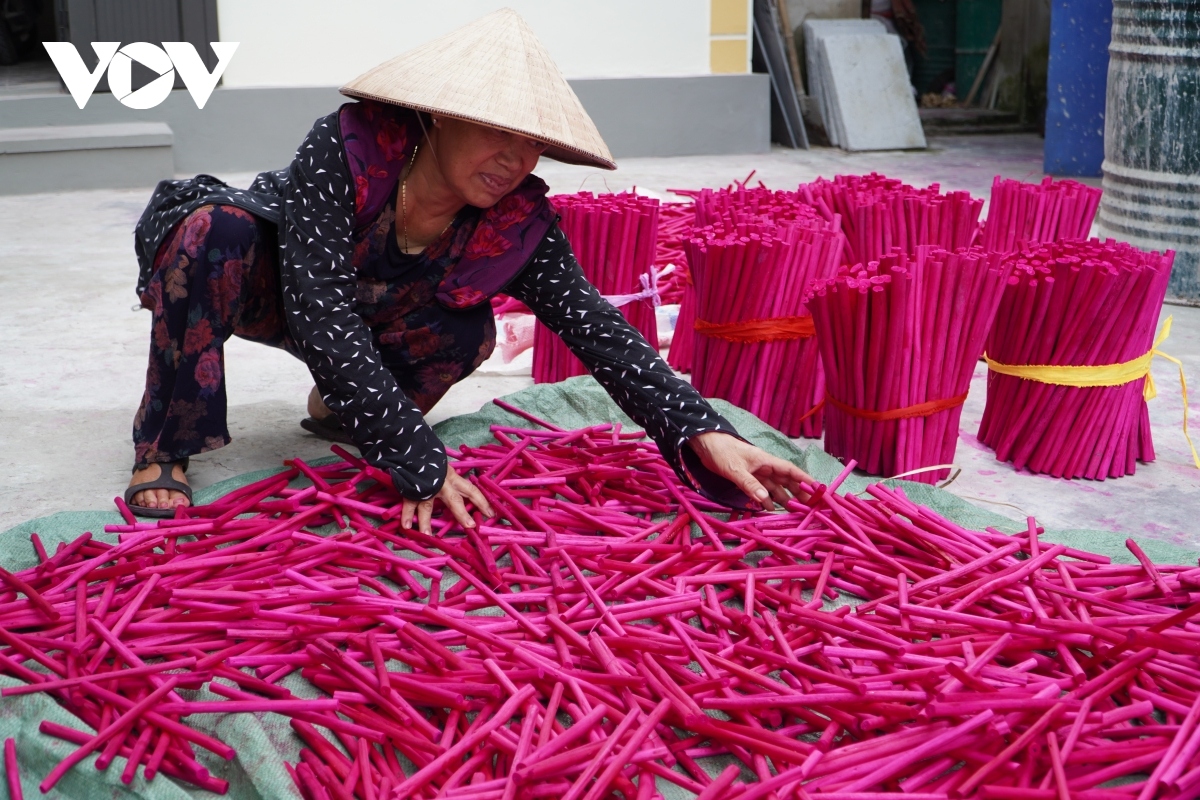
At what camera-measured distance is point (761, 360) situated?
2967mm

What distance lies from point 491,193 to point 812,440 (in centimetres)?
119

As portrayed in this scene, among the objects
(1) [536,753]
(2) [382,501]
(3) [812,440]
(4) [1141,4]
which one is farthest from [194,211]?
(4) [1141,4]

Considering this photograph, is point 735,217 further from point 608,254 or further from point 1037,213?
point 1037,213

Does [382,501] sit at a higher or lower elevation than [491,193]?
lower

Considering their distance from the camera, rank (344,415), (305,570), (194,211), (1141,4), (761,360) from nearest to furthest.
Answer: (305,570) → (344,415) → (194,211) → (761,360) → (1141,4)

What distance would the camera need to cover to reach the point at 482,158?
221 cm

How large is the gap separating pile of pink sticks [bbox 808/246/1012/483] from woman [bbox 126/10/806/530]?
0.44 meters

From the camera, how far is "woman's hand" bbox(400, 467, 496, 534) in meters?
2.21

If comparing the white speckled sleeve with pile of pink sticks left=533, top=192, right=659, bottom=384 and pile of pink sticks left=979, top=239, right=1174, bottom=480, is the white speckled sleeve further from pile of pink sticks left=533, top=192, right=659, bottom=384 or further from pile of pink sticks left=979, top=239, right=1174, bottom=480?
pile of pink sticks left=979, top=239, right=1174, bottom=480

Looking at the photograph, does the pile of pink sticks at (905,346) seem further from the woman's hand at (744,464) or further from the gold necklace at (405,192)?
the gold necklace at (405,192)

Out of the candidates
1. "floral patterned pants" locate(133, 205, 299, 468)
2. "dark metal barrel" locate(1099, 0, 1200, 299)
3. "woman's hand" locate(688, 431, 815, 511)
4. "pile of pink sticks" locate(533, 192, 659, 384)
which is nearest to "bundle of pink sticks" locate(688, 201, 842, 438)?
"pile of pink sticks" locate(533, 192, 659, 384)

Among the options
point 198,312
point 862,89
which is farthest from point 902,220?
point 862,89

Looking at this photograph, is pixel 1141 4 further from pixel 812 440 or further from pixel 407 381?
pixel 407 381

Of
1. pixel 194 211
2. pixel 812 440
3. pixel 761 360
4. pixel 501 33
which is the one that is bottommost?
Result: pixel 812 440
